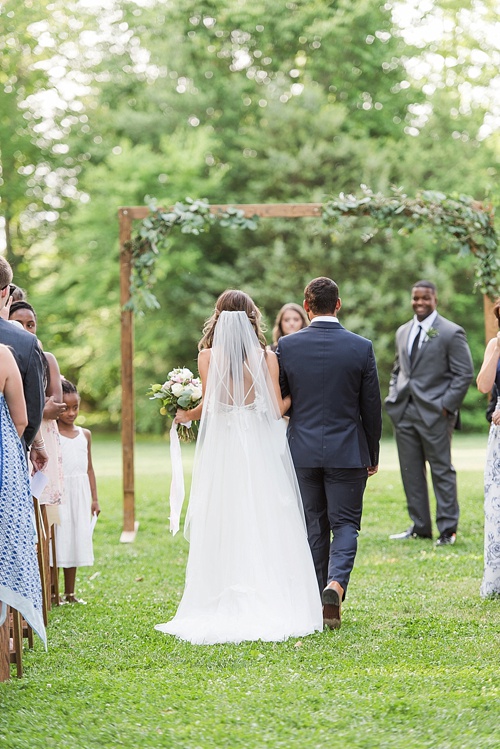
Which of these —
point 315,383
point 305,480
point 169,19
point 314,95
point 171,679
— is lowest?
point 171,679

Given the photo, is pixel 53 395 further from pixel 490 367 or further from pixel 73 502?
pixel 490 367

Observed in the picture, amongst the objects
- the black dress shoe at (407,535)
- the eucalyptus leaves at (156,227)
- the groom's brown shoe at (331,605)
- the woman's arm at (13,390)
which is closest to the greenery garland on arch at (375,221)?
the eucalyptus leaves at (156,227)

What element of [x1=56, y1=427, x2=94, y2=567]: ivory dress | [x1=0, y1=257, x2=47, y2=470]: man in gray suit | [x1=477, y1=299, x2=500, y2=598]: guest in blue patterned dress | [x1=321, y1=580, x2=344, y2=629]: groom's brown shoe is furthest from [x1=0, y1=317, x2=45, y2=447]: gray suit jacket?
[x1=477, y1=299, x2=500, y2=598]: guest in blue patterned dress

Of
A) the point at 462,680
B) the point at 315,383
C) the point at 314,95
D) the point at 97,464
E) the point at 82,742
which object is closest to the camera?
the point at 82,742

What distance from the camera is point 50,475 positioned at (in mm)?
6434

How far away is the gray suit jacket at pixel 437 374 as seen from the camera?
9.28m

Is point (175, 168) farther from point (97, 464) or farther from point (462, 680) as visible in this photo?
point (462, 680)

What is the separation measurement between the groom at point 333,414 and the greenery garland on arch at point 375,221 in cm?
377

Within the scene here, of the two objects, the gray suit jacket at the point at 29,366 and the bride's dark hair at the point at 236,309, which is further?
the bride's dark hair at the point at 236,309

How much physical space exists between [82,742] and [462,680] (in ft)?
5.83

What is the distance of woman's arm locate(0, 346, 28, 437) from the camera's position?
446 centimetres

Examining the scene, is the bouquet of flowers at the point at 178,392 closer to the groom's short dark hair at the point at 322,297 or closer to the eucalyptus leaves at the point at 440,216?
the groom's short dark hair at the point at 322,297

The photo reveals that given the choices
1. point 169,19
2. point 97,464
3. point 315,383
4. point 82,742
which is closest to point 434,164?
point 169,19

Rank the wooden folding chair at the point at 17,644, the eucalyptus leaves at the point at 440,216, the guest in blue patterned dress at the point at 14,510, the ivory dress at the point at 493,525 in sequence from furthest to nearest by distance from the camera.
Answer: the eucalyptus leaves at the point at 440,216
the ivory dress at the point at 493,525
the wooden folding chair at the point at 17,644
the guest in blue patterned dress at the point at 14,510
